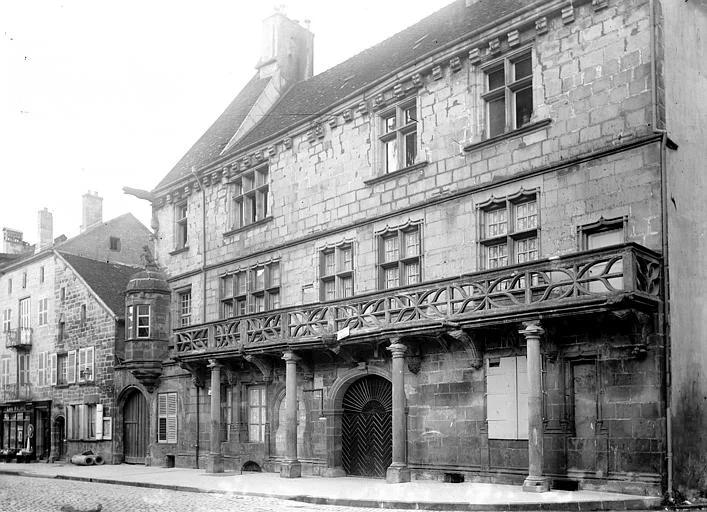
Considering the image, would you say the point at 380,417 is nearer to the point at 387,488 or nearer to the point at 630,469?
the point at 387,488

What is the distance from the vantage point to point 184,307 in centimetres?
2975

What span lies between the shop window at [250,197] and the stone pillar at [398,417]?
8805mm

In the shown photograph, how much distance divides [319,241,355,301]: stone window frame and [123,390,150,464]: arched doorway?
1120cm

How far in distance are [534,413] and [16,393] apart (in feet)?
101

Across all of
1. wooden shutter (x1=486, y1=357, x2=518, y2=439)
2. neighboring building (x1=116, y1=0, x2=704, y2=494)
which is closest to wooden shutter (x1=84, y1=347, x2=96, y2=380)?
neighboring building (x1=116, y1=0, x2=704, y2=494)

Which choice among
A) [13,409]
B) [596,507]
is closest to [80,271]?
[13,409]

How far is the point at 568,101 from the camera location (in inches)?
689

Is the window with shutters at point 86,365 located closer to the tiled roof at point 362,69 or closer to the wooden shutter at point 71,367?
the wooden shutter at point 71,367

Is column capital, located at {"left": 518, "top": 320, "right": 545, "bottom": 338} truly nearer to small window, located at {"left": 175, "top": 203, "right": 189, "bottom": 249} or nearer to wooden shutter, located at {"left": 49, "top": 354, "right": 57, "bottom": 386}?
small window, located at {"left": 175, "top": 203, "right": 189, "bottom": 249}

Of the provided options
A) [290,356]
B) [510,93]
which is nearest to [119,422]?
[290,356]

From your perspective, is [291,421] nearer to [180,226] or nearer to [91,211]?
[180,226]

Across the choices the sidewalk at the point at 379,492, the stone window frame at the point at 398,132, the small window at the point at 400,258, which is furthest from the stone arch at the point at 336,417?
the stone window frame at the point at 398,132

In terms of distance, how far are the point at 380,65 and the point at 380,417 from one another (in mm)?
10048

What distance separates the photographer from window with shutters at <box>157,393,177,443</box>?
2873 cm
